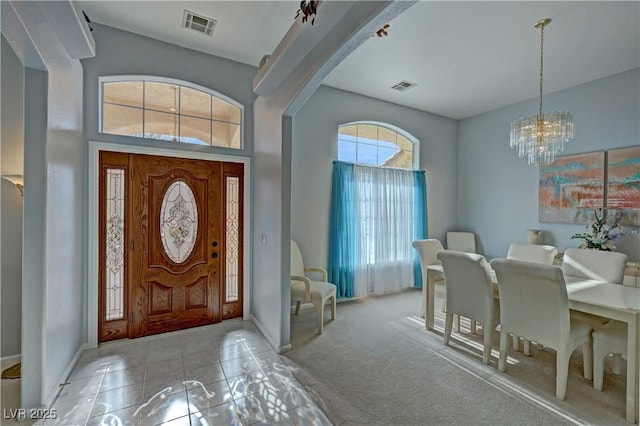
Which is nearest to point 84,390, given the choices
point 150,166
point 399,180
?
point 150,166

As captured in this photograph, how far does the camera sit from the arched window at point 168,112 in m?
2.92

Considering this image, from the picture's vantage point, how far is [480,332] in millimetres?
3209

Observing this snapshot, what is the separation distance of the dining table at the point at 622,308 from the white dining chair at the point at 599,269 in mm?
219

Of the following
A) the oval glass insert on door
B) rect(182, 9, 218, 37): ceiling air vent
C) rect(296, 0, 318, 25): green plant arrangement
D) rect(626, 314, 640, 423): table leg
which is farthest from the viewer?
the oval glass insert on door

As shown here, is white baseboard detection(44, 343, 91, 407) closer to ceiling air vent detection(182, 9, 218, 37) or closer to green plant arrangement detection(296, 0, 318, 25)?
green plant arrangement detection(296, 0, 318, 25)

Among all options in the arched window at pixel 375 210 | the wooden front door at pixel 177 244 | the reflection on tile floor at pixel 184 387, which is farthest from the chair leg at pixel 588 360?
the wooden front door at pixel 177 244

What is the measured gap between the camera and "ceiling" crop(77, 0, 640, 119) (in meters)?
2.53

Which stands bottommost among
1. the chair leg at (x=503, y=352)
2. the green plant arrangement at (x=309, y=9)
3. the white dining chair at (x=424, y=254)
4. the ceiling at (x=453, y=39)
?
the chair leg at (x=503, y=352)

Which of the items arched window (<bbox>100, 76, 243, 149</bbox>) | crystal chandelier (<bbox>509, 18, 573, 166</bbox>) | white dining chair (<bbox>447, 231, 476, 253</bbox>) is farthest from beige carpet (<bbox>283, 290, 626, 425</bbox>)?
arched window (<bbox>100, 76, 243, 149</bbox>)

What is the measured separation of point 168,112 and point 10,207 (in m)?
1.66

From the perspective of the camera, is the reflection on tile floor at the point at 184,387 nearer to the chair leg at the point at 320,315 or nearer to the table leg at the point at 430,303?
the chair leg at the point at 320,315

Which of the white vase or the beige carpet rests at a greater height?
the white vase

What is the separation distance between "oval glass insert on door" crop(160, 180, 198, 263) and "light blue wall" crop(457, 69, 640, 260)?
15.9 feet

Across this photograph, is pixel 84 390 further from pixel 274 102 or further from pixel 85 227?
pixel 274 102
